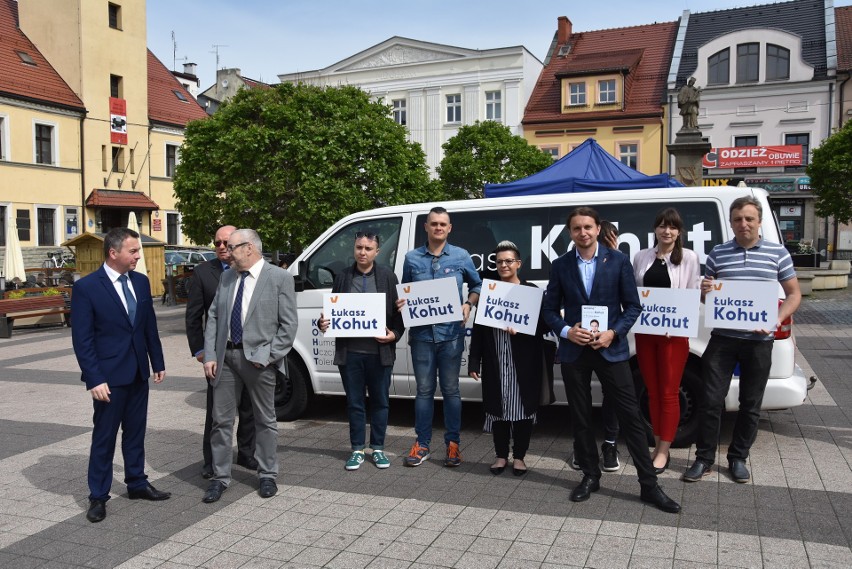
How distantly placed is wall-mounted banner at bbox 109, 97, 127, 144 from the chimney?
2434 centimetres

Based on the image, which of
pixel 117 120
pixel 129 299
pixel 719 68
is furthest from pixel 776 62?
pixel 129 299

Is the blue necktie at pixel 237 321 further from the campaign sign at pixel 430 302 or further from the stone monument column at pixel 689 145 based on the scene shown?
the stone monument column at pixel 689 145

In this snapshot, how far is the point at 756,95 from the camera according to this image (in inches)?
1463

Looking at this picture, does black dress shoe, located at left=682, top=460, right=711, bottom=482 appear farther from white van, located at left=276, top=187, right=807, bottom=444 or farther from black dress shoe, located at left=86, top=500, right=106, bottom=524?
black dress shoe, located at left=86, top=500, right=106, bottom=524

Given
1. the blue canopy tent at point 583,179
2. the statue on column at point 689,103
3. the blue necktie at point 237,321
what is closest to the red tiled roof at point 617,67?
the statue on column at point 689,103

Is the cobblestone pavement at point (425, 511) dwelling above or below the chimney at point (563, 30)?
below

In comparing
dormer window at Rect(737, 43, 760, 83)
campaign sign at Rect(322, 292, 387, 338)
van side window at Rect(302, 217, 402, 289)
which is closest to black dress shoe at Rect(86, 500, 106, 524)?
campaign sign at Rect(322, 292, 387, 338)

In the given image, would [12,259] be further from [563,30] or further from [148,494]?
[563,30]

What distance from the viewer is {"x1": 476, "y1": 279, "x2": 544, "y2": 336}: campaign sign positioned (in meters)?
5.24

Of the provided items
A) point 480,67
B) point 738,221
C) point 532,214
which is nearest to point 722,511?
point 738,221

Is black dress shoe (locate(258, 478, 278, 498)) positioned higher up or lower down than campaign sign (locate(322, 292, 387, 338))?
lower down

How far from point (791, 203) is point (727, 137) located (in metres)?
4.53

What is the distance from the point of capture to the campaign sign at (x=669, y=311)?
5125 mm

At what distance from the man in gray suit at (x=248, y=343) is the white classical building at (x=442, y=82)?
122 feet
